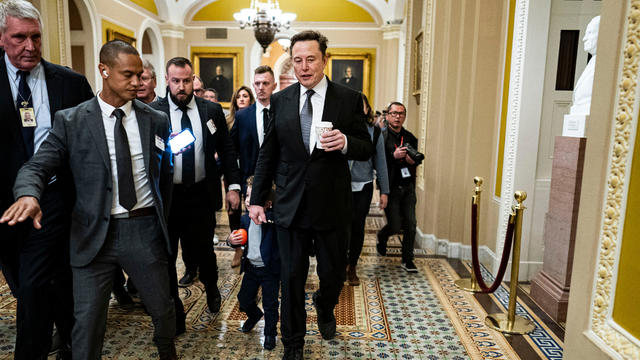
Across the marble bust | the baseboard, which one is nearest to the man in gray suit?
the marble bust

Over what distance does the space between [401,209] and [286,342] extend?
7.61 feet

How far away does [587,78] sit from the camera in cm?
345

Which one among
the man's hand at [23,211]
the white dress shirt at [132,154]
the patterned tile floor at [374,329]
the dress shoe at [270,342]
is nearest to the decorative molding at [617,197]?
the patterned tile floor at [374,329]

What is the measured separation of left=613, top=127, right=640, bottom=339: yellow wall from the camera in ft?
5.93

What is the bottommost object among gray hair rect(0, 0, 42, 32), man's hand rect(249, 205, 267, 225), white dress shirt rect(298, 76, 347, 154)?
man's hand rect(249, 205, 267, 225)

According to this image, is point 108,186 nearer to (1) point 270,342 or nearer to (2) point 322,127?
(2) point 322,127

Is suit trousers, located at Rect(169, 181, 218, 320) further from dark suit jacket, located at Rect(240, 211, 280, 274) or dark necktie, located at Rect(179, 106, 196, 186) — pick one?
dark suit jacket, located at Rect(240, 211, 280, 274)

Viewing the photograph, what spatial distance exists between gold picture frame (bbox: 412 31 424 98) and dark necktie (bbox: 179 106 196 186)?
3.93m

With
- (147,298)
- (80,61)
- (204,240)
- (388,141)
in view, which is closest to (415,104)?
(388,141)

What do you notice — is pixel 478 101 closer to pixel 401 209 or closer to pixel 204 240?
pixel 401 209

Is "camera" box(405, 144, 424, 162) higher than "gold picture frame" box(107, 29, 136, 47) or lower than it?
lower

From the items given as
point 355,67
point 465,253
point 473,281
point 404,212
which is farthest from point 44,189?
point 355,67

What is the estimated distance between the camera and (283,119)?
2520 mm

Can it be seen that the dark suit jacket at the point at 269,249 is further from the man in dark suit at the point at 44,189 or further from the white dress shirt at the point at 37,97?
the white dress shirt at the point at 37,97
